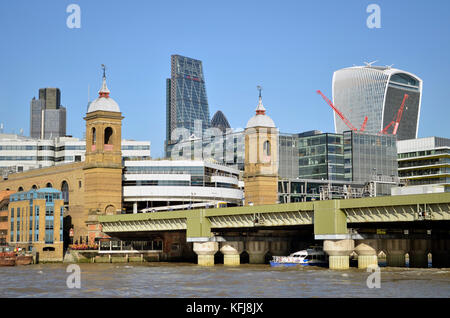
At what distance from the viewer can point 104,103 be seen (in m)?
155

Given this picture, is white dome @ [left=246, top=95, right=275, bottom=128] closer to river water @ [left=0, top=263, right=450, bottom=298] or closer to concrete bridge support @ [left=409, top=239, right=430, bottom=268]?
concrete bridge support @ [left=409, top=239, right=430, bottom=268]

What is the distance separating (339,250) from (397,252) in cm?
1522

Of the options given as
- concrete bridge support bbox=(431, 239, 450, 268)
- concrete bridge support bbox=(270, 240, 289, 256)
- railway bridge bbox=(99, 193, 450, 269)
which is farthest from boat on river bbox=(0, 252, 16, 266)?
concrete bridge support bbox=(431, 239, 450, 268)

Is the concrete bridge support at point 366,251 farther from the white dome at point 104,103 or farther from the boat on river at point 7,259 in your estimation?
the white dome at point 104,103

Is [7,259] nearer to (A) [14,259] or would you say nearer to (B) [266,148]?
(A) [14,259]

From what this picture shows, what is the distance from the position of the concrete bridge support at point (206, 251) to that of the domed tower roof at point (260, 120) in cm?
6218

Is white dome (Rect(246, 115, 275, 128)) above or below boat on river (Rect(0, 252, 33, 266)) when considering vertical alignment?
above

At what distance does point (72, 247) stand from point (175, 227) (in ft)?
79.3

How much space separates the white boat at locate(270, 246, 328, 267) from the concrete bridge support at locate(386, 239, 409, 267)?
419 inches

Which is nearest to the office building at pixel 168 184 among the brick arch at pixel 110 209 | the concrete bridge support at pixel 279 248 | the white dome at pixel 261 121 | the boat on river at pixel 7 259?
the brick arch at pixel 110 209

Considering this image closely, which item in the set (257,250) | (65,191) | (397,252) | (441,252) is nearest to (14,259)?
(65,191)

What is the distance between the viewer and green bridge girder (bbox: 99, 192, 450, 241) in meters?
84.7
